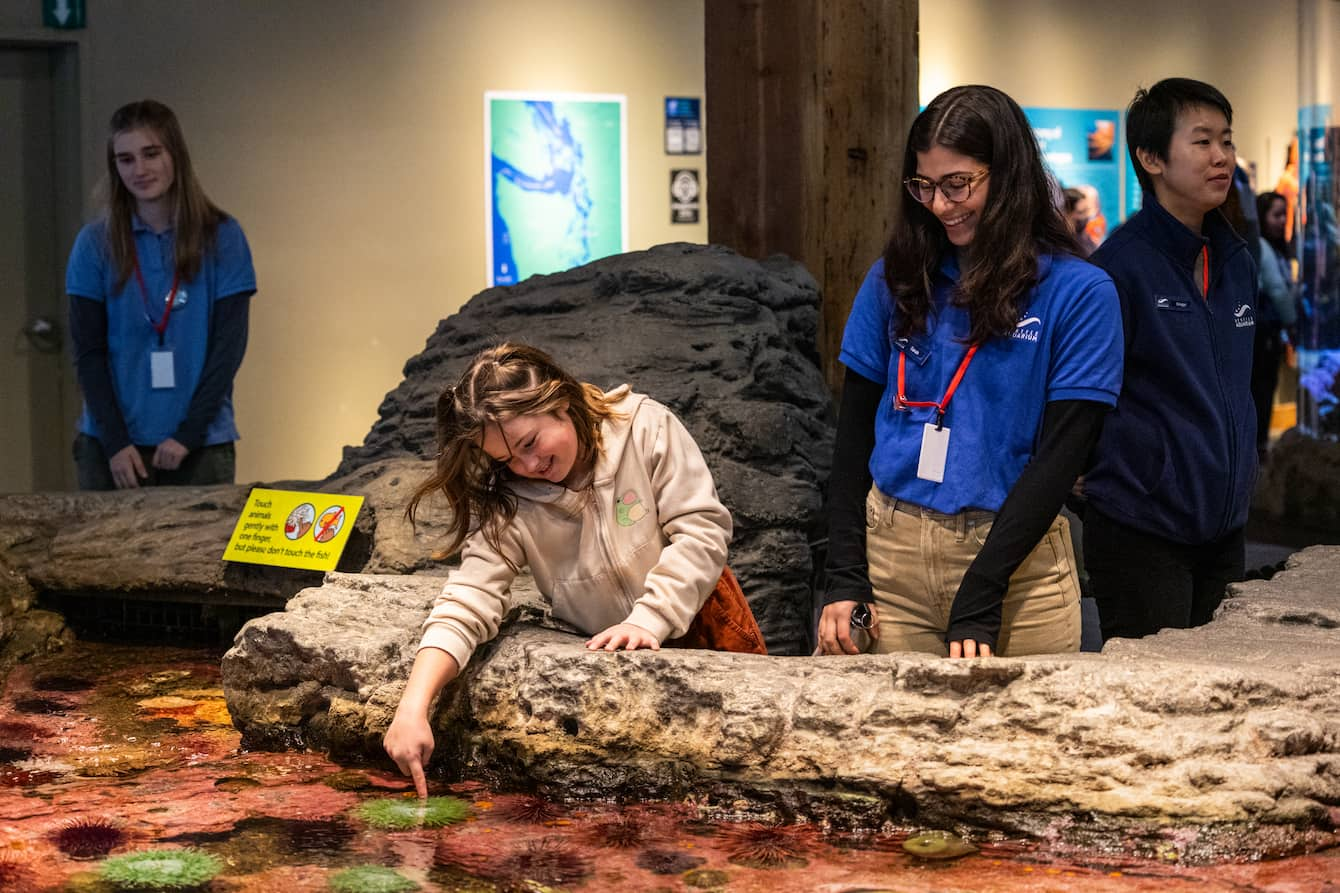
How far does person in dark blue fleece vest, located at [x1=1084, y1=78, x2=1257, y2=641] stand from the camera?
324 cm

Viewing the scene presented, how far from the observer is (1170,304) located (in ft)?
10.7

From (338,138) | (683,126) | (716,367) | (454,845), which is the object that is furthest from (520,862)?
(683,126)

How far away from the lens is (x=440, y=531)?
15.5ft

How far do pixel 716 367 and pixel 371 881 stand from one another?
3071mm

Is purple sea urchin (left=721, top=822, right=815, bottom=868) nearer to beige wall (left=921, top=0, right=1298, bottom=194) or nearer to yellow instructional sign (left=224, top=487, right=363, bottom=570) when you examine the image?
yellow instructional sign (left=224, top=487, right=363, bottom=570)

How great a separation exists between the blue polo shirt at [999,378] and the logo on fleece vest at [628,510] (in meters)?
0.51

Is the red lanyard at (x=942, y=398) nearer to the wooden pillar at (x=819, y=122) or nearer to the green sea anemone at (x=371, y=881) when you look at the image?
the green sea anemone at (x=371, y=881)

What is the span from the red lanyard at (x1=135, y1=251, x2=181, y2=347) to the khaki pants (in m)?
3.29

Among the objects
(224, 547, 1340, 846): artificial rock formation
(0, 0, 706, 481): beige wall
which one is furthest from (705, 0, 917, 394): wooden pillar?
(224, 547, 1340, 846): artificial rock formation

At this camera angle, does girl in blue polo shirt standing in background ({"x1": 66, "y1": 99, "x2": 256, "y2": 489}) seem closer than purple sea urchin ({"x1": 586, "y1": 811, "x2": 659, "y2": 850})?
No

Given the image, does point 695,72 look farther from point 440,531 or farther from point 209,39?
point 440,531

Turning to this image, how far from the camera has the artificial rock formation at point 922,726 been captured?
8.82ft

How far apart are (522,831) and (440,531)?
198cm

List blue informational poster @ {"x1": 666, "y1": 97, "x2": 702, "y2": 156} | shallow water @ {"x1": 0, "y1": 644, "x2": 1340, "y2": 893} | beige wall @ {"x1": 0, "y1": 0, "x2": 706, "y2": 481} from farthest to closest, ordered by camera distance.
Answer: blue informational poster @ {"x1": 666, "y1": 97, "x2": 702, "y2": 156} < beige wall @ {"x1": 0, "y1": 0, "x2": 706, "y2": 481} < shallow water @ {"x1": 0, "y1": 644, "x2": 1340, "y2": 893}
